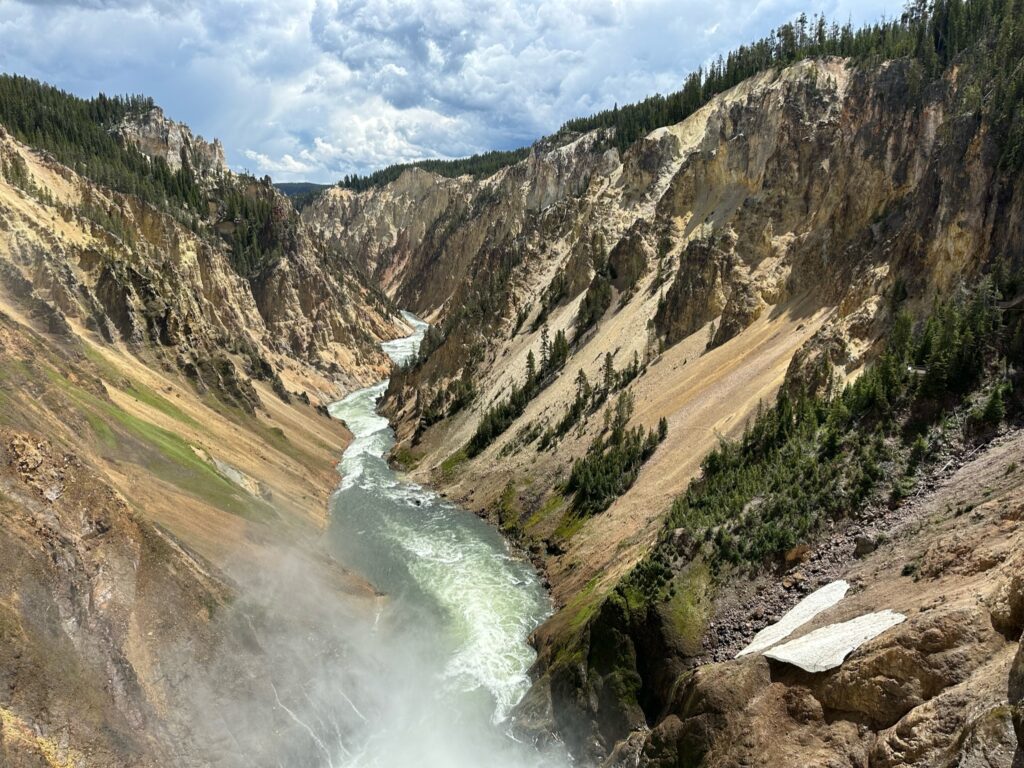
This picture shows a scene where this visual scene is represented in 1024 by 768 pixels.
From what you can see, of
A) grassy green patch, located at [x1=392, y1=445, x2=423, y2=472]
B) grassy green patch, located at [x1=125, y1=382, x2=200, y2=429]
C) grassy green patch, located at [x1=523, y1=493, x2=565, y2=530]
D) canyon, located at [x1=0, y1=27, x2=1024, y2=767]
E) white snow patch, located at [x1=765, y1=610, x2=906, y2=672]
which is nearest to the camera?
white snow patch, located at [x1=765, y1=610, x2=906, y2=672]

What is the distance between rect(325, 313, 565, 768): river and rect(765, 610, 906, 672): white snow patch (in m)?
8.33

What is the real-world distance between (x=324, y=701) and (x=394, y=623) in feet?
21.1

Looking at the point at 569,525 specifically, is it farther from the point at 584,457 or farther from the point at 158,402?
the point at 158,402

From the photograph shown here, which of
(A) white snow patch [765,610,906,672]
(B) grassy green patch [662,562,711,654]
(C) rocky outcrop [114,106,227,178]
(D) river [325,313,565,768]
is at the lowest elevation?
(D) river [325,313,565,768]

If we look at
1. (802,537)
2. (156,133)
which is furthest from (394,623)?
(156,133)

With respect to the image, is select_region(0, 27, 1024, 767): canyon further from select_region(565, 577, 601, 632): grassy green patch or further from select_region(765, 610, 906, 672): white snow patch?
select_region(765, 610, 906, 672): white snow patch

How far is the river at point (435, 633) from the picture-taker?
19609 millimetres

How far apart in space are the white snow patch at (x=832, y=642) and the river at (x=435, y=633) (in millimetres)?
8335

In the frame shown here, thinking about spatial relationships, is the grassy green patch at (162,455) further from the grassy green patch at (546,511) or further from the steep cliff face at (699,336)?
the steep cliff face at (699,336)

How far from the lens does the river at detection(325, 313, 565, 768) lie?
1961 centimetres

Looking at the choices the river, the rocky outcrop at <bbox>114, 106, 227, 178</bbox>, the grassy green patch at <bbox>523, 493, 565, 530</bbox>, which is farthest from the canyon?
the rocky outcrop at <bbox>114, 106, 227, 178</bbox>

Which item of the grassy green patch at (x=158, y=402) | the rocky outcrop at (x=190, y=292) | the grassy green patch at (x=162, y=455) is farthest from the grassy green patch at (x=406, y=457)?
the grassy green patch at (x=162, y=455)

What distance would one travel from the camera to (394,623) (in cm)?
2588

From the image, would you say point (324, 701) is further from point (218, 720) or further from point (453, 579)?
point (453, 579)
